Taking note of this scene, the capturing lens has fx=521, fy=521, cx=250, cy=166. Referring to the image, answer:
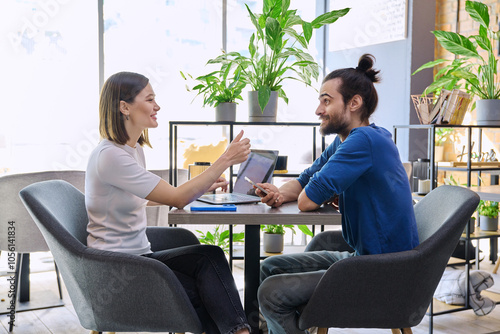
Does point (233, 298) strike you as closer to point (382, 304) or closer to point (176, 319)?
point (176, 319)

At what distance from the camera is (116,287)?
5.00 ft

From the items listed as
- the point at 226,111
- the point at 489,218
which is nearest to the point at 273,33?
the point at 226,111

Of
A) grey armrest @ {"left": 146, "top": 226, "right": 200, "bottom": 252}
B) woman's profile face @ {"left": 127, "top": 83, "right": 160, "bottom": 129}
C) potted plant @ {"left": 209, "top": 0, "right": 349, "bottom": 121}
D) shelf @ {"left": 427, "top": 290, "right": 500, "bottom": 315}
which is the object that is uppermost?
potted plant @ {"left": 209, "top": 0, "right": 349, "bottom": 121}

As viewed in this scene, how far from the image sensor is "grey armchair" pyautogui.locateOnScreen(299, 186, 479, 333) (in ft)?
5.02

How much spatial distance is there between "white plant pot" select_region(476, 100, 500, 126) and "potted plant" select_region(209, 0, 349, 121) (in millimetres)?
1074

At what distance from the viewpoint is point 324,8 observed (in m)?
6.72

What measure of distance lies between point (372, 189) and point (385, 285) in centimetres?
31

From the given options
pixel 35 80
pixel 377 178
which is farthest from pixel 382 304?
pixel 35 80

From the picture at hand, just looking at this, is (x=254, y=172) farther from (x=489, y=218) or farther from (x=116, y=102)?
(x=489, y=218)

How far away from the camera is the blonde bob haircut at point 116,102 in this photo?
1.82 m

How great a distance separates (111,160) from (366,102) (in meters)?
0.92

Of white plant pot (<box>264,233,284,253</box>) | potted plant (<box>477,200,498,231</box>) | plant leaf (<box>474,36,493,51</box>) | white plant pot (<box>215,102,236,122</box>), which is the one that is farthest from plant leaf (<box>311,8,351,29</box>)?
potted plant (<box>477,200,498,231</box>)

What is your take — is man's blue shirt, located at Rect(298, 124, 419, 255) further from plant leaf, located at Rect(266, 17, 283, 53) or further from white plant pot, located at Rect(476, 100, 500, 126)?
white plant pot, located at Rect(476, 100, 500, 126)

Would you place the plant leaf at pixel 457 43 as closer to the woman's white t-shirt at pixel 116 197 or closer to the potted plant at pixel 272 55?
the potted plant at pixel 272 55
